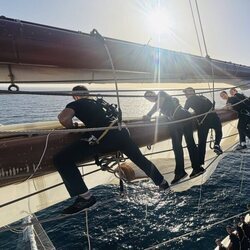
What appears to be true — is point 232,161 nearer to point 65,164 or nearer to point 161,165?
point 161,165

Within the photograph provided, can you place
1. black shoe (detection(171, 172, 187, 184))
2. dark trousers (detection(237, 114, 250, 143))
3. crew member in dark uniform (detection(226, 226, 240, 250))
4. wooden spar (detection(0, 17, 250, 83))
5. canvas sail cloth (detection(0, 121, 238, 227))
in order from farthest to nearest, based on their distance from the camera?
crew member in dark uniform (detection(226, 226, 240, 250))
dark trousers (detection(237, 114, 250, 143))
black shoe (detection(171, 172, 187, 184))
canvas sail cloth (detection(0, 121, 238, 227))
wooden spar (detection(0, 17, 250, 83))

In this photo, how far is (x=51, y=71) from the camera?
2.98 metres

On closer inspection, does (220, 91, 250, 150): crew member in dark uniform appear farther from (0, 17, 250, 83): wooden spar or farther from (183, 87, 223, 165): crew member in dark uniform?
(0, 17, 250, 83): wooden spar

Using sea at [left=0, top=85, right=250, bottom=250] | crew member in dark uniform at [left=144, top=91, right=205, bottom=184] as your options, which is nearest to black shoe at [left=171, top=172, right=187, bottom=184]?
crew member in dark uniform at [left=144, top=91, right=205, bottom=184]

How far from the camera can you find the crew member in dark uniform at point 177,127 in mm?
4535

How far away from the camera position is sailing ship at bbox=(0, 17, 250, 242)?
92.8 inches

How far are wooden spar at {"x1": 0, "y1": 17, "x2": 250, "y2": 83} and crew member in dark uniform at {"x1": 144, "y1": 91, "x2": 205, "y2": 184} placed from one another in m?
0.41

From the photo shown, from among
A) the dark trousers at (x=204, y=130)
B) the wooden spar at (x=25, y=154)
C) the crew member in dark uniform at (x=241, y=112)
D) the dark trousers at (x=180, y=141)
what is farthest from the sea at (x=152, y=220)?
the wooden spar at (x=25, y=154)

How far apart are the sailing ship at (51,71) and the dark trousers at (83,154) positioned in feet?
0.38

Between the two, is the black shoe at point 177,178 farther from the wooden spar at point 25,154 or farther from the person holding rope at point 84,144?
the wooden spar at point 25,154

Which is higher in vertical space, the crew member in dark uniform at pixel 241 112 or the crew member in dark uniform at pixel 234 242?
the crew member in dark uniform at pixel 241 112

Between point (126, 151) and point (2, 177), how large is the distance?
1.29 metres

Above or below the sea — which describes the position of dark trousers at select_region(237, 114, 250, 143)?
above

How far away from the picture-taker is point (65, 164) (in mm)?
2986
